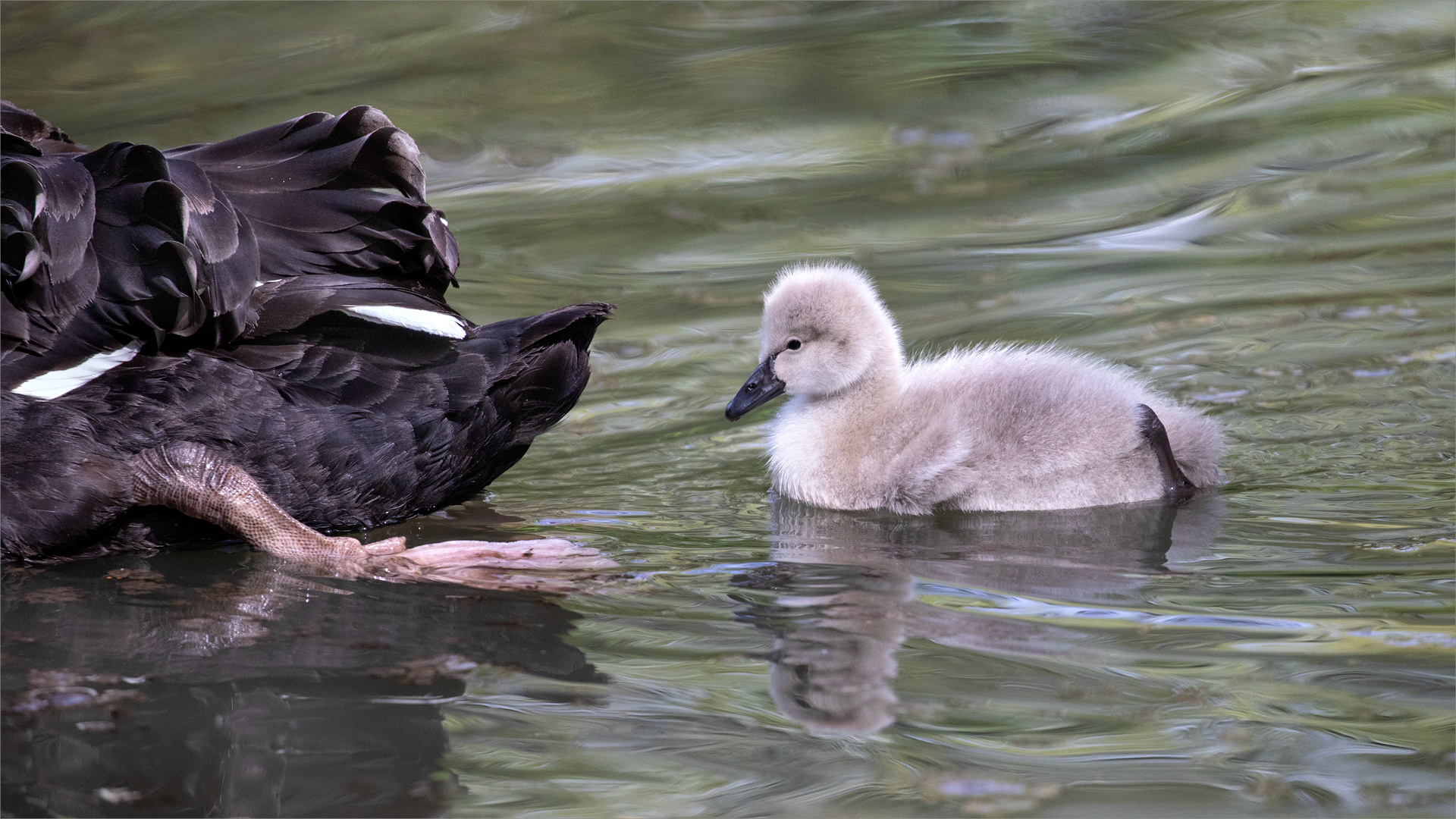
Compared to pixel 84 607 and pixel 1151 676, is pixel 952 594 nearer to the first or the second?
pixel 1151 676

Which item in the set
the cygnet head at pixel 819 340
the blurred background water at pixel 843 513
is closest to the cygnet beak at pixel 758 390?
the cygnet head at pixel 819 340

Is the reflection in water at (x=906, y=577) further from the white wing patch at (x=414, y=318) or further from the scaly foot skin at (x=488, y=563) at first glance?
the white wing patch at (x=414, y=318)

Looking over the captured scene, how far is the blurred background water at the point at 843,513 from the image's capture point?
252cm

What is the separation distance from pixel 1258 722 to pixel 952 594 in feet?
2.50

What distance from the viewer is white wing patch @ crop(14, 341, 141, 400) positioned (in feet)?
11.0

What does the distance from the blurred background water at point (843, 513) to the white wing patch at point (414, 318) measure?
22.0 inches

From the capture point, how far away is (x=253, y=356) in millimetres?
3496

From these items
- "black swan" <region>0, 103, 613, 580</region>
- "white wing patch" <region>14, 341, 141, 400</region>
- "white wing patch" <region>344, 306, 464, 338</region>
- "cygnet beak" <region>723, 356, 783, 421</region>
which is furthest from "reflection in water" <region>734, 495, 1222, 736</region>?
"white wing patch" <region>14, 341, 141, 400</region>

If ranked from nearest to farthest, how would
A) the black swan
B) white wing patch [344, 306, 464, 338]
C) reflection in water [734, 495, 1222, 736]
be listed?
reflection in water [734, 495, 1222, 736]
the black swan
white wing patch [344, 306, 464, 338]

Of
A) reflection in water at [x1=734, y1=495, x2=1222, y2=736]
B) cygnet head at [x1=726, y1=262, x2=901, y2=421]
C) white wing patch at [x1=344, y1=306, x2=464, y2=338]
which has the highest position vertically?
white wing patch at [x1=344, y1=306, x2=464, y2=338]

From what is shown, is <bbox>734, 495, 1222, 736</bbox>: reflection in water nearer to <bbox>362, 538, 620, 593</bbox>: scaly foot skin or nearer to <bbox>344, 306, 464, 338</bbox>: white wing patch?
<bbox>362, 538, 620, 593</bbox>: scaly foot skin

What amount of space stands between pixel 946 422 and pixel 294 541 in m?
1.62

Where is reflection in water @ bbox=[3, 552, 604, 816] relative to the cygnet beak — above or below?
below

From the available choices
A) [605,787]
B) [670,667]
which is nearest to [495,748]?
[605,787]
